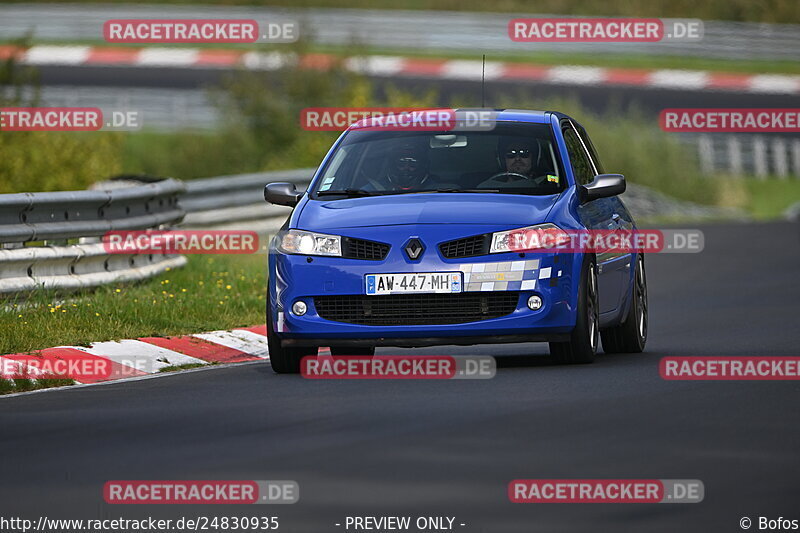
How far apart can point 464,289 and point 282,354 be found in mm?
1304

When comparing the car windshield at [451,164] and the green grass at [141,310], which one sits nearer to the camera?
the car windshield at [451,164]

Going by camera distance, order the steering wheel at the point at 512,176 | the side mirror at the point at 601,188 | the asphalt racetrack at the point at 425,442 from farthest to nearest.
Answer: the steering wheel at the point at 512,176 → the side mirror at the point at 601,188 → the asphalt racetrack at the point at 425,442

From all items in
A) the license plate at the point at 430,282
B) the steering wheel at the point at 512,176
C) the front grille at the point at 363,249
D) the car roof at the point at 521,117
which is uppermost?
the car roof at the point at 521,117

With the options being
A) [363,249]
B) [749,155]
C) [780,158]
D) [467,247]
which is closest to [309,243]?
[363,249]

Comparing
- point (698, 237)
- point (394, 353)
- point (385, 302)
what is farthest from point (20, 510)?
point (698, 237)

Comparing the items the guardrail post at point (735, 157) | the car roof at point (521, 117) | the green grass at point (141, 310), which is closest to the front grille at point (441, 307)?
the car roof at point (521, 117)

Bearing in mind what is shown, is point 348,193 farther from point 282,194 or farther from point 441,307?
point 441,307

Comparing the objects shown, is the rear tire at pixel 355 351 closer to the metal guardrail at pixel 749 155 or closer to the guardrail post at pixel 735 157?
the metal guardrail at pixel 749 155

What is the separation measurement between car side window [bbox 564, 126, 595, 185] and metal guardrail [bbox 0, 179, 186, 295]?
4.01 m

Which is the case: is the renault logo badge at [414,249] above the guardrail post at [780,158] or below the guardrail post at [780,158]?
above

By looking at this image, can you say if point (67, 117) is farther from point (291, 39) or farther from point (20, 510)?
point (20, 510)

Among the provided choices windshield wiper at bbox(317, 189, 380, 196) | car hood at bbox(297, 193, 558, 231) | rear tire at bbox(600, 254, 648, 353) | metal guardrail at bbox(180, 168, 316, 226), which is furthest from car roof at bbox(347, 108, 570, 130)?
metal guardrail at bbox(180, 168, 316, 226)

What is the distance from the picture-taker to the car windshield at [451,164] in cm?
1288

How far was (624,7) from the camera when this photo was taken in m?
53.1
